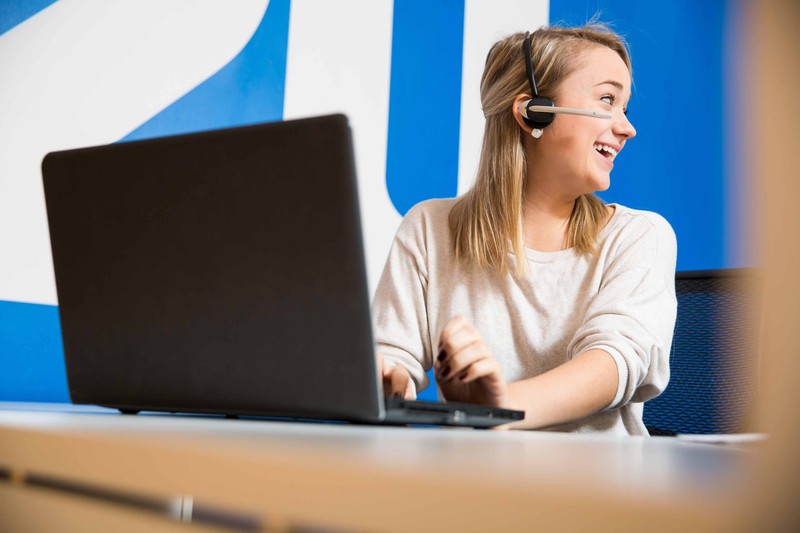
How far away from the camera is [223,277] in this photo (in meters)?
0.62

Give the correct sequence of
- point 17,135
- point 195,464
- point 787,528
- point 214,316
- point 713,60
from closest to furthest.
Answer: point 787,528
point 195,464
point 214,316
point 17,135
point 713,60

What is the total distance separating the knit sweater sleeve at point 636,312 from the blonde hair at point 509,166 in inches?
3.0

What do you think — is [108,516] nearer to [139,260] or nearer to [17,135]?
[139,260]

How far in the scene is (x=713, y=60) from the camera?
2.46 meters

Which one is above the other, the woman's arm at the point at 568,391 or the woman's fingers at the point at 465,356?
the woman's fingers at the point at 465,356

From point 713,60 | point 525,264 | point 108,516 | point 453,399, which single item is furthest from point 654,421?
point 713,60

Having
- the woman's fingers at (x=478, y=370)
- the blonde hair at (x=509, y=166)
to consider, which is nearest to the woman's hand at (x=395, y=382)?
the woman's fingers at (x=478, y=370)

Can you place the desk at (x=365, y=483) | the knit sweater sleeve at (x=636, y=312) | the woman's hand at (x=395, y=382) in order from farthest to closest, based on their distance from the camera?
the knit sweater sleeve at (x=636, y=312), the woman's hand at (x=395, y=382), the desk at (x=365, y=483)

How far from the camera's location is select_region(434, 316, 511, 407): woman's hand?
0.81 metres

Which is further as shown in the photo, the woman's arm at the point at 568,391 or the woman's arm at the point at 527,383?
the woman's arm at the point at 568,391

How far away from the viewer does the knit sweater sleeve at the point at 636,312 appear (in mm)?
1090

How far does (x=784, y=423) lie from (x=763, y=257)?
0.03m

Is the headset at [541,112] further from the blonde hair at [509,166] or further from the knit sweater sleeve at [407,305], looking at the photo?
the knit sweater sleeve at [407,305]

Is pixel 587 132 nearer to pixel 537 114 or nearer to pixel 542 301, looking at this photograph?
pixel 537 114
